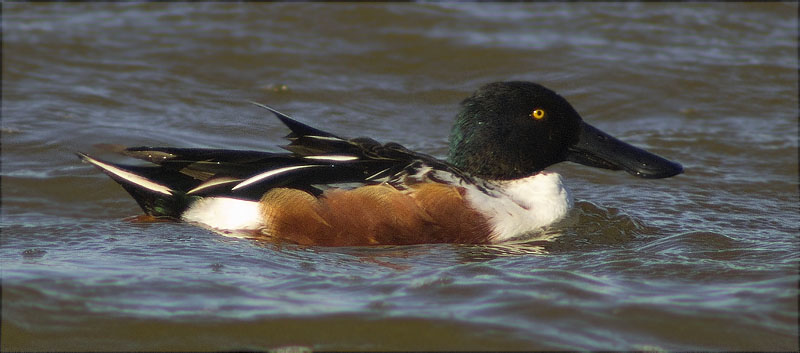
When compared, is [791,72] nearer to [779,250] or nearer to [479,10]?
[479,10]

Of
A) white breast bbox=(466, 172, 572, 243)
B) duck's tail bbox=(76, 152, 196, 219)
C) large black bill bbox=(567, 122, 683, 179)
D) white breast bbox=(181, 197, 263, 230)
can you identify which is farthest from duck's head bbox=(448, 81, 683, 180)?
duck's tail bbox=(76, 152, 196, 219)

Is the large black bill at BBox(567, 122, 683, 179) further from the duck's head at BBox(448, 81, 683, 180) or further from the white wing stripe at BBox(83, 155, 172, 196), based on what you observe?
the white wing stripe at BBox(83, 155, 172, 196)

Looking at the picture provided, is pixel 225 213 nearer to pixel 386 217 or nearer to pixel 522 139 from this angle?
pixel 386 217

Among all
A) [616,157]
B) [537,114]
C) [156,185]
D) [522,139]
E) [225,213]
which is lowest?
[225,213]

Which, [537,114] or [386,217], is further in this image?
[537,114]

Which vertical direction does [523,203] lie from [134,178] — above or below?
below

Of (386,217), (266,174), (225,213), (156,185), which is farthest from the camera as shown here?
(156,185)

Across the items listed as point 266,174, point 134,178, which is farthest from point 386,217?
point 134,178

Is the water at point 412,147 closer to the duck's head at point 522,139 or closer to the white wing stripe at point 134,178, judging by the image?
the white wing stripe at point 134,178
